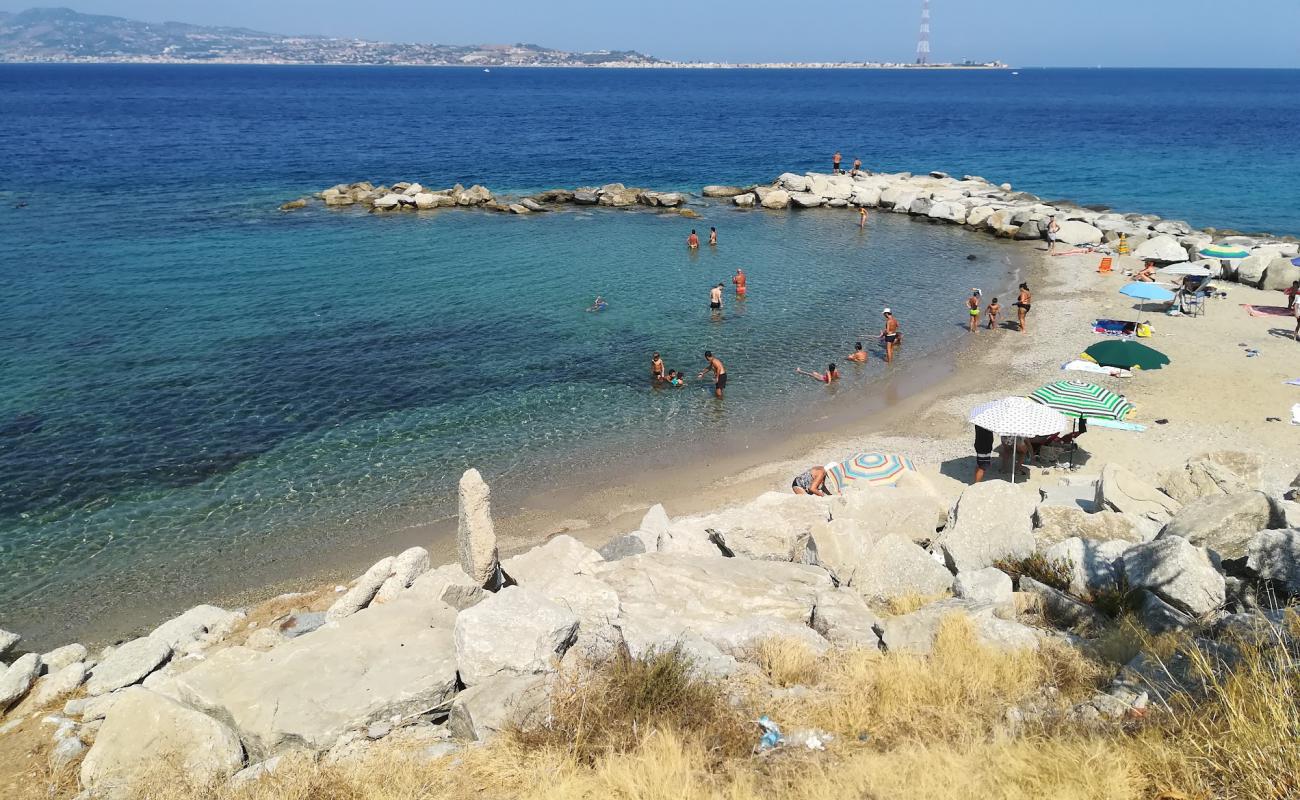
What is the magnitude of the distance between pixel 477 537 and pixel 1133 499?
10.3 meters

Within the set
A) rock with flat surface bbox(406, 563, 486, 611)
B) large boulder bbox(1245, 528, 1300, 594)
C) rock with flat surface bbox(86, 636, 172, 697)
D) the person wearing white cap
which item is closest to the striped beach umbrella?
large boulder bbox(1245, 528, 1300, 594)

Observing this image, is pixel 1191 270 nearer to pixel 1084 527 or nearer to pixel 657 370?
pixel 657 370

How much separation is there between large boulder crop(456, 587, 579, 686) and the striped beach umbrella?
9147 millimetres

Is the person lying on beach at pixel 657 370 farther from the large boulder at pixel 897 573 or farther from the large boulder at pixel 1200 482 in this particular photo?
the large boulder at pixel 1200 482

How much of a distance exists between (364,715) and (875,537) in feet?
26.8

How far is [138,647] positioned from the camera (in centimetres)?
1181

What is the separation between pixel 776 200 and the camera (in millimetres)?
51562

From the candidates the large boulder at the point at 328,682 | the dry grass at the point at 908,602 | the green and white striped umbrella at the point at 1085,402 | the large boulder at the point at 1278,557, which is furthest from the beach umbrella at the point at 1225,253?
the large boulder at the point at 328,682

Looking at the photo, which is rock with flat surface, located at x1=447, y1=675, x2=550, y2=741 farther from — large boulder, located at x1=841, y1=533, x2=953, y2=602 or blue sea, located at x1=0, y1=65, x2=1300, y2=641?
blue sea, located at x1=0, y1=65, x2=1300, y2=641

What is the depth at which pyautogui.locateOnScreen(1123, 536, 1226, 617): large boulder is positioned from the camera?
8.77m

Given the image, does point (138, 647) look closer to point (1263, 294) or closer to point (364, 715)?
point (364, 715)

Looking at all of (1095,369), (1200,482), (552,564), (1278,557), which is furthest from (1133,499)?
(1095,369)

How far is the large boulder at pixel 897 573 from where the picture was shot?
35.2 feet

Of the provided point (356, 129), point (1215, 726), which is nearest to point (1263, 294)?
point (1215, 726)
